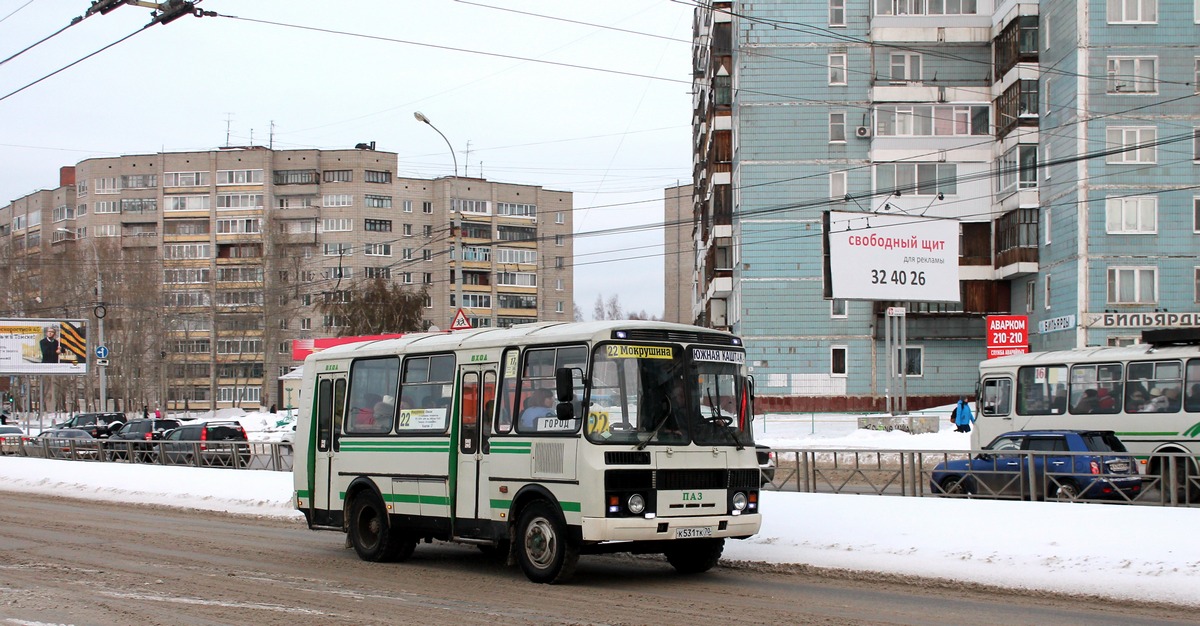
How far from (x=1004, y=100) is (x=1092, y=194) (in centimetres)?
835

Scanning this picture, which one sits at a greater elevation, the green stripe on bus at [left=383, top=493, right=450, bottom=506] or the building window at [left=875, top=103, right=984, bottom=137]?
the building window at [left=875, top=103, right=984, bottom=137]

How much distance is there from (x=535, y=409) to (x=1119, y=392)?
17333 mm

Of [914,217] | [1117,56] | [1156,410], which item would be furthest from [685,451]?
[1117,56]

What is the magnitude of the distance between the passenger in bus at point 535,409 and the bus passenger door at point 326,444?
4.06 metres

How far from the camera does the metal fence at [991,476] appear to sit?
1816cm

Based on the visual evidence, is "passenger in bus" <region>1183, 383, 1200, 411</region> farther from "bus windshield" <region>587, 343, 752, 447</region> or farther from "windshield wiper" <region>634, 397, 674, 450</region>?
"windshield wiper" <region>634, 397, 674, 450</region>

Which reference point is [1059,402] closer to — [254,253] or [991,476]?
[991,476]

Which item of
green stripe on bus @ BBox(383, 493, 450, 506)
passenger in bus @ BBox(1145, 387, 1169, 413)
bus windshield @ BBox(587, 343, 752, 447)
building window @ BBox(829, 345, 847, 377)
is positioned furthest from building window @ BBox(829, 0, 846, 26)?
bus windshield @ BBox(587, 343, 752, 447)

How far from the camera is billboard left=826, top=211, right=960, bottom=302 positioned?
46.3m

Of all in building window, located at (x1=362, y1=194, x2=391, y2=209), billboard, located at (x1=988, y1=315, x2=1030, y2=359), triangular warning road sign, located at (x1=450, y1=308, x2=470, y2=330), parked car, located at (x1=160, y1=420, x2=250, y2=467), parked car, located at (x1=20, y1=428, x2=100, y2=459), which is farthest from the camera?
building window, located at (x1=362, y1=194, x2=391, y2=209)

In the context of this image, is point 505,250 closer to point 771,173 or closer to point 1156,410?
point 771,173

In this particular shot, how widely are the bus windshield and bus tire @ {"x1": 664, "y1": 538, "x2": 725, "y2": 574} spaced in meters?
1.28

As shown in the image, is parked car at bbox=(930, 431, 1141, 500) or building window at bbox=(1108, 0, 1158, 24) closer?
parked car at bbox=(930, 431, 1141, 500)

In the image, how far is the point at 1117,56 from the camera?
4759 cm
